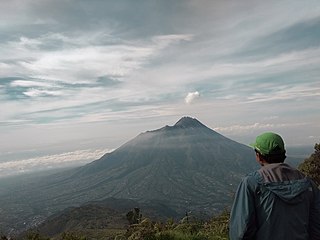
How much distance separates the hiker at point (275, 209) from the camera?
4.53 m

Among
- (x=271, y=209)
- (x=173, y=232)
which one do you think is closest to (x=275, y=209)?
(x=271, y=209)

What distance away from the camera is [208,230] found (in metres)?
14.6

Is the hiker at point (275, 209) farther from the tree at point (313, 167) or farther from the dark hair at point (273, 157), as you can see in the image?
the tree at point (313, 167)

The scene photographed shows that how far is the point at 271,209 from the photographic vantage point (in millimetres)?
4531

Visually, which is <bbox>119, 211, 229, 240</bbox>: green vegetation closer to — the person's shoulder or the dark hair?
the dark hair

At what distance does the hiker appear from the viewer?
4531mm

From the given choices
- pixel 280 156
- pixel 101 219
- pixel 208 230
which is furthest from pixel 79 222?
pixel 280 156

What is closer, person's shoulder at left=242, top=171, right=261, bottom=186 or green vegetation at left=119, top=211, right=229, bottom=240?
person's shoulder at left=242, top=171, right=261, bottom=186

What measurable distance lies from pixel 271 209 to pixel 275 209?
0.16 ft

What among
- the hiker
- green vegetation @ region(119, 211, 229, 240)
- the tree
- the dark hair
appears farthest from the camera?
the tree

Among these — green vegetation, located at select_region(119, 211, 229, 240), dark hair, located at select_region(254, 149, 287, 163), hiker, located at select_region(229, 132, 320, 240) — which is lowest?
green vegetation, located at select_region(119, 211, 229, 240)

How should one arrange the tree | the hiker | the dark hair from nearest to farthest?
the hiker, the dark hair, the tree

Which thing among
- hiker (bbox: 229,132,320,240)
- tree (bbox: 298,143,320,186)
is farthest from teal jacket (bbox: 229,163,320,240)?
tree (bbox: 298,143,320,186)

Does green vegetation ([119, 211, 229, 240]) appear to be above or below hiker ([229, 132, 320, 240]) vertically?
below
